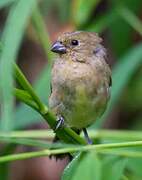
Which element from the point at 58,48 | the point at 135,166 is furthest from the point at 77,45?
the point at 135,166

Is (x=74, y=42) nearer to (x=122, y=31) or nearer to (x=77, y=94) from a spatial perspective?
(x=77, y=94)

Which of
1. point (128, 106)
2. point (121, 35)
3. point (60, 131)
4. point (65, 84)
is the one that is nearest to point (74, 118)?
point (65, 84)

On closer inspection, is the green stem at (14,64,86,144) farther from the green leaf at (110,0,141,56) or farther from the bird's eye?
the green leaf at (110,0,141,56)

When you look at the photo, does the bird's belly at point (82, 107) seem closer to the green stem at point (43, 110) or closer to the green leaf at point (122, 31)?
the green stem at point (43, 110)

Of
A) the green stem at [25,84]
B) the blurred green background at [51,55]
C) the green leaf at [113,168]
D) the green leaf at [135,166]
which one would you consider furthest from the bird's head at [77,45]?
the green stem at [25,84]

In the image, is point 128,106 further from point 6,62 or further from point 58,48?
point 6,62
